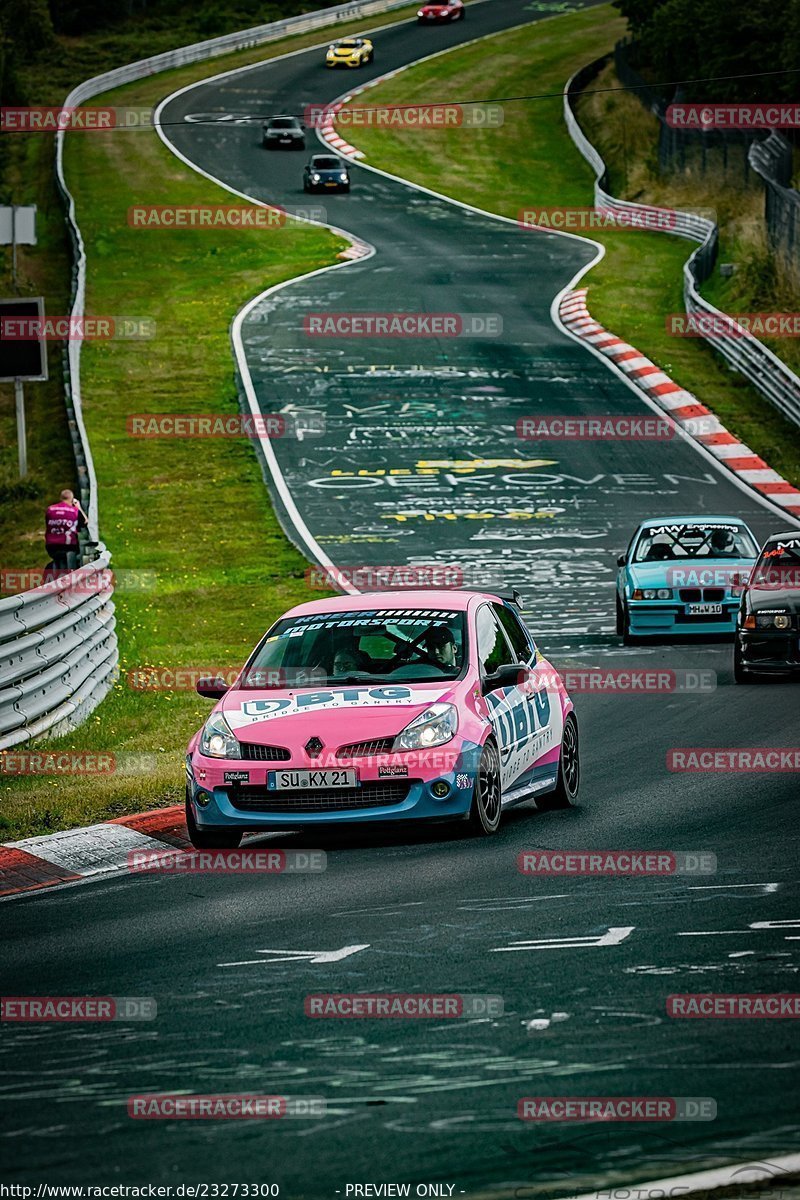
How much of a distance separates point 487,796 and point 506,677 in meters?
0.80

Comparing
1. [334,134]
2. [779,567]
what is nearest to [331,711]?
[779,567]

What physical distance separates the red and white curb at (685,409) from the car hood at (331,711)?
65.6ft

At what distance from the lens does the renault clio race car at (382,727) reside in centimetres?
1049

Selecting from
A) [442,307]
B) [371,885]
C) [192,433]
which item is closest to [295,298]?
[442,307]

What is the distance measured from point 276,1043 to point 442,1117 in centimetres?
100

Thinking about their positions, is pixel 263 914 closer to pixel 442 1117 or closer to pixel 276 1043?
pixel 276 1043

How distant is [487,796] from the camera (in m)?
10.9

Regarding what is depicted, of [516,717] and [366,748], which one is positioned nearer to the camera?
[366,748]

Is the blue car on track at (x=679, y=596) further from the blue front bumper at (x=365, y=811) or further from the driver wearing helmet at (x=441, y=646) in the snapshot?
the blue front bumper at (x=365, y=811)

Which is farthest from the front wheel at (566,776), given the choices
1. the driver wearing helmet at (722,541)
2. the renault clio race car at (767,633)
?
the driver wearing helmet at (722,541)

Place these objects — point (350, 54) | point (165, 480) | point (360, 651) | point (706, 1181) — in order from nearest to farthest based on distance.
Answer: point (706, 1181) → point (360, 651) → point (165, 480) → point (350, 54)

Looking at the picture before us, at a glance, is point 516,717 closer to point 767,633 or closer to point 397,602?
point 397,602

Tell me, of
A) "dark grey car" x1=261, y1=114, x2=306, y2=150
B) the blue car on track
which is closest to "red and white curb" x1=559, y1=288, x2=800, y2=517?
the blue car on track

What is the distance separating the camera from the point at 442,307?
47.0m
